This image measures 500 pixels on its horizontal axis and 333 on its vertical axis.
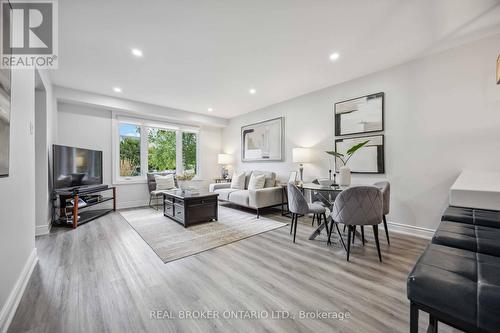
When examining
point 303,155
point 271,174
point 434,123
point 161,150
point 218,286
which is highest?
point 434,123

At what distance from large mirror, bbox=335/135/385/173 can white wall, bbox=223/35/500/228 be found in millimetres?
103

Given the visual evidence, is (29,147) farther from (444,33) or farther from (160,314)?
(444,33)

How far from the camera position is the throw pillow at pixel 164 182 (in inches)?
198

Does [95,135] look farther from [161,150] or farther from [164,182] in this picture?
[164,182]

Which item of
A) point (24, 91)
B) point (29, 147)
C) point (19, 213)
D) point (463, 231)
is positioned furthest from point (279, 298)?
point (24, 91)

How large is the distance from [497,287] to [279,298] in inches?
49.6

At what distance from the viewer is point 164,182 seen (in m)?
5.09

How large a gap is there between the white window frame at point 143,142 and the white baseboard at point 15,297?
308cm

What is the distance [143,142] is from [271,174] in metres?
3.53

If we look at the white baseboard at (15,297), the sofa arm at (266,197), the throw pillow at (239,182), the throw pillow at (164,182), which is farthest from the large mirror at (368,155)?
the white baseboard at (15,297)

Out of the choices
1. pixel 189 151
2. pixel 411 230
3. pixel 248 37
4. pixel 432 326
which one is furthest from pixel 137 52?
pixel 411 230

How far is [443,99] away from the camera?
107 inches

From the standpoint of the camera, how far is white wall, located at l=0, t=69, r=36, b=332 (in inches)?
55.6

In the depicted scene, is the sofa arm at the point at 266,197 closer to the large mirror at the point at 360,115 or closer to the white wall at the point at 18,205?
the large mirror at the point at 360,115
